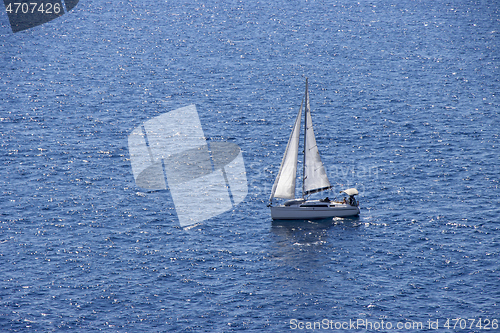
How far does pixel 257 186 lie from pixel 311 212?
13612mm

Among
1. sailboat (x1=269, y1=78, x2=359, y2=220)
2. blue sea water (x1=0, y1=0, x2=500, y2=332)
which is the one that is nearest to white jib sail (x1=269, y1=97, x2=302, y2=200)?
sailboat (x1=269, y1=78, x2=359, y2=220)

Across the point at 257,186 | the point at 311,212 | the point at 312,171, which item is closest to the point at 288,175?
the point at 312,171

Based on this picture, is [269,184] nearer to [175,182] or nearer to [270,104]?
[175,182]

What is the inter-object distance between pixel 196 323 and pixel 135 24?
147979mm

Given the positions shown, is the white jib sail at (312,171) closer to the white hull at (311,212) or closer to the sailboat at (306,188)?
the sailboat at (306,188)

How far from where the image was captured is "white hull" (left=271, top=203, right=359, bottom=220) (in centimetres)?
8150

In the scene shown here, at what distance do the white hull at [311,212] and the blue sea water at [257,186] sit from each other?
3.59 ft

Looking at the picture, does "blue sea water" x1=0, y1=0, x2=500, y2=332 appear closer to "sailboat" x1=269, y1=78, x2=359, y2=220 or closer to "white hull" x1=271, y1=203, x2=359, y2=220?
"white hull" x1=271, y1=203, x2=359, y2=220

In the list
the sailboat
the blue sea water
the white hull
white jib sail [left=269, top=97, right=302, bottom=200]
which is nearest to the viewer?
the blue sea water

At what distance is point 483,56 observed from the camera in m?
151

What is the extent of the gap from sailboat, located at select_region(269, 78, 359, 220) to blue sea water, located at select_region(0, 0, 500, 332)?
150 cm

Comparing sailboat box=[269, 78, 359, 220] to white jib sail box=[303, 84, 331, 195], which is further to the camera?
white jib sail box=[303, 84, 331, 195]

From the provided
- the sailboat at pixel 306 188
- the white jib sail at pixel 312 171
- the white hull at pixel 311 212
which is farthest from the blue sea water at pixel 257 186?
the white jib sail at pixel 312 171

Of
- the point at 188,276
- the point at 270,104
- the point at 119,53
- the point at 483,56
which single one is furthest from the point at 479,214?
the point at 119,53
